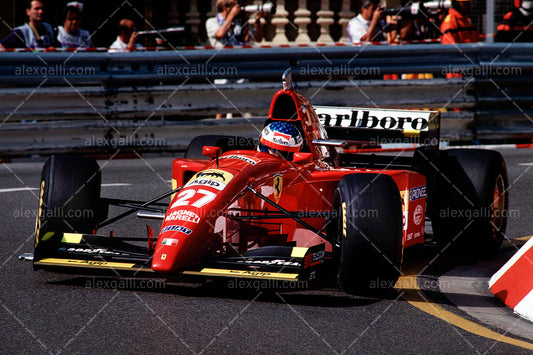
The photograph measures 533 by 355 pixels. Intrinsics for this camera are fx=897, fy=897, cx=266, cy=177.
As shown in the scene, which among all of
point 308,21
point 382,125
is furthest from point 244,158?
point 308,21

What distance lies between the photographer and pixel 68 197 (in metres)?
5.73

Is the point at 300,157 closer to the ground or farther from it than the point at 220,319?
farther from it

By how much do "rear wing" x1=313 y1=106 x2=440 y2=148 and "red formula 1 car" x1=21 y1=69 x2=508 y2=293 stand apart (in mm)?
11

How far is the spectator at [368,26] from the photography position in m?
12.9

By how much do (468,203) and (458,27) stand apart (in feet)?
21.5

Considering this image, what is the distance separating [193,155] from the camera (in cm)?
714

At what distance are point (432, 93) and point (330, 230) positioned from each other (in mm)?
6347
